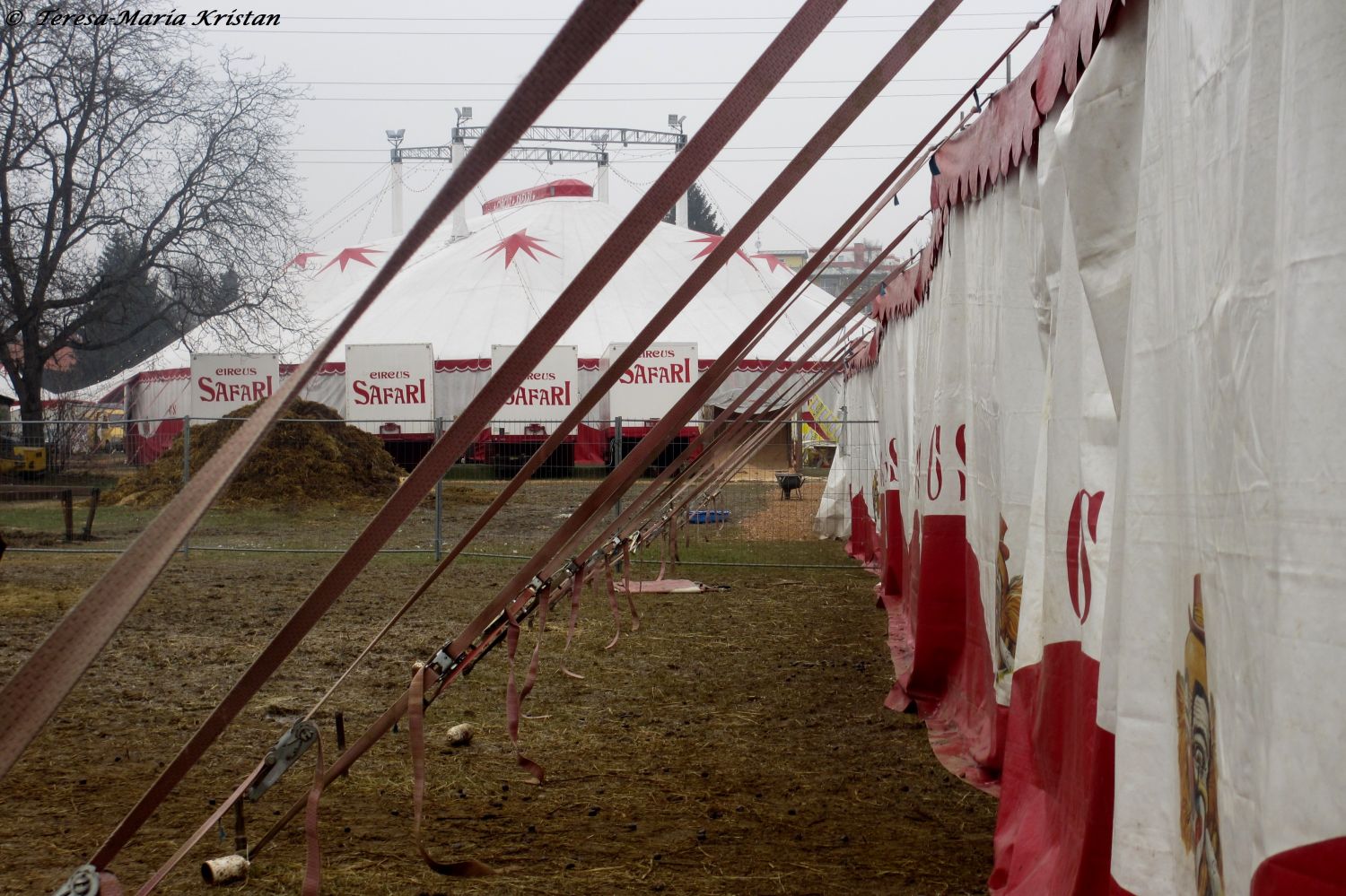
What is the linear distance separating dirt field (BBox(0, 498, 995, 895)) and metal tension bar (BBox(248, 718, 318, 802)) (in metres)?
0.64

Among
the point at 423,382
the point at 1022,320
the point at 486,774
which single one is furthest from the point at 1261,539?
the point at 423,382

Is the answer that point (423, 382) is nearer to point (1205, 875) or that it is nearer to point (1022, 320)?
point (1022, 320)

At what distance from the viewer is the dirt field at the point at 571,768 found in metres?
3.17

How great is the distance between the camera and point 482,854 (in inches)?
129

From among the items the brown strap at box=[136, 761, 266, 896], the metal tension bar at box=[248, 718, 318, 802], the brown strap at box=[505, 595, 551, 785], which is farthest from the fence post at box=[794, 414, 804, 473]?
the brown strap at box=[136, 761, 266, 896]

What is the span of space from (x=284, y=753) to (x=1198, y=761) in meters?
1.83

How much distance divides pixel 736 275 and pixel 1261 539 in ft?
90.8

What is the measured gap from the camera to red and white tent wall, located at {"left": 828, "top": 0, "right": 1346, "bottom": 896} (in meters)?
1.27

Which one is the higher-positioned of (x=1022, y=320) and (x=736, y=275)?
(x=736, y=275)

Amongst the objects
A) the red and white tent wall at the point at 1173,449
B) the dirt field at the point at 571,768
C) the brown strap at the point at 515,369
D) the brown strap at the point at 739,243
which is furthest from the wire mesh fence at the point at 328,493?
the brown strap at the point at 515,369

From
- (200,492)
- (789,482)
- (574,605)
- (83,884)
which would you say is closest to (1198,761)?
(200,492)

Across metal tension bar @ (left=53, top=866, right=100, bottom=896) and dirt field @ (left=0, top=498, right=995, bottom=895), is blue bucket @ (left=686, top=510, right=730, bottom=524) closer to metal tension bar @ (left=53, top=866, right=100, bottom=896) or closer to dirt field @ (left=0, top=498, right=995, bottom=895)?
dirt field @ (left=0, top=498, right=995, bottom=895)

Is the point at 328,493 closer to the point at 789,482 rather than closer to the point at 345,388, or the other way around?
the point at 789,482

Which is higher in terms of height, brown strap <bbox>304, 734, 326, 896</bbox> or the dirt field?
brown strap <bbox>304, 734, 326, 896</bbox>
